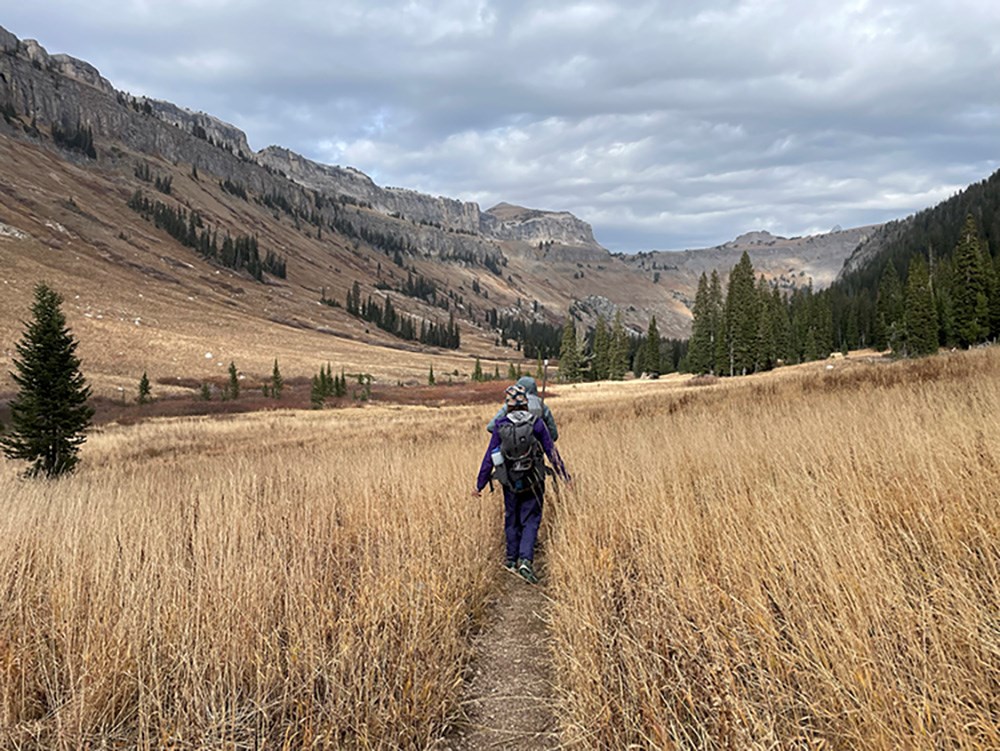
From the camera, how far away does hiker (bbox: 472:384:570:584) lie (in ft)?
18.0

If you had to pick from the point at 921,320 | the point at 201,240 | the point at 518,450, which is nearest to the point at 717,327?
the point at 921,320

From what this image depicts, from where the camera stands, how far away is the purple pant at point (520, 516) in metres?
5.61

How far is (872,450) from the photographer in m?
5.38

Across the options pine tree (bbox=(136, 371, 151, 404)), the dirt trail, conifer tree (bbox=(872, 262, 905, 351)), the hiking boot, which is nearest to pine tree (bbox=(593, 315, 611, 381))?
conifer tree (bbox=(872, 262, 905, 351))

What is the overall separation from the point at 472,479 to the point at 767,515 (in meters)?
4.55

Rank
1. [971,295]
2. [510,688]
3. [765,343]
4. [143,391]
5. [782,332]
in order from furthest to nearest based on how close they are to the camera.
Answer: [782,332] < [765,343] < [971,295] < [143,391] < [510,688]

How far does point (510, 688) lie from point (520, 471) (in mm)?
2323

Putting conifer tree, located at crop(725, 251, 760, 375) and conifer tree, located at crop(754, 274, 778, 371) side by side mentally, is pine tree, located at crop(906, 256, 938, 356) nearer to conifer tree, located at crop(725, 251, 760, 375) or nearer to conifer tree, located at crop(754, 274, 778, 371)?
conifer tree, located at crop(754, 274, 778, 371)

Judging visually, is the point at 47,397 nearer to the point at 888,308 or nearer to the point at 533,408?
the point at 533,408

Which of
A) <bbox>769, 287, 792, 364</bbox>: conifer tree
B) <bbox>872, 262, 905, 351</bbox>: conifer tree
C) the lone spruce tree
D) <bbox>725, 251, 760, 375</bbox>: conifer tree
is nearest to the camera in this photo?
the lone spruce tree

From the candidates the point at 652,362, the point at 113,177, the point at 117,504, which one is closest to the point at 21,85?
the point at 113,177

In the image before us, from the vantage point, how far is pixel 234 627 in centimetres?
326

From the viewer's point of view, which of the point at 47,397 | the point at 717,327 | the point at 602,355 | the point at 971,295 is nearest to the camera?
the point at 47,397

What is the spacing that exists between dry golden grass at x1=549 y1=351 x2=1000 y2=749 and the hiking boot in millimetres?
401
